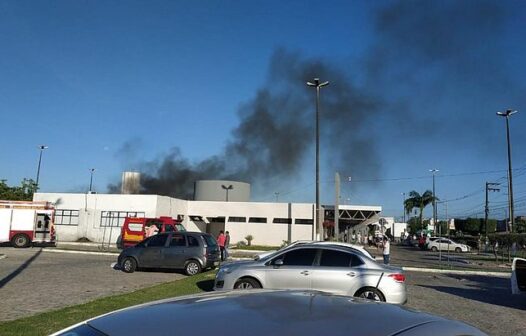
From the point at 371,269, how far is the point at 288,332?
9.81 m

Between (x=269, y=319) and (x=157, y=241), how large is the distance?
18.5 metres

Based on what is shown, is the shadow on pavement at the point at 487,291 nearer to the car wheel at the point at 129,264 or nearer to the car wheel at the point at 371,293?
the car wheel at the point at 371,293

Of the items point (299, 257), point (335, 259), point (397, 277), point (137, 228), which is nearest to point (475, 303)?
point (397, 277)

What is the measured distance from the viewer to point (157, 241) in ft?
66.3

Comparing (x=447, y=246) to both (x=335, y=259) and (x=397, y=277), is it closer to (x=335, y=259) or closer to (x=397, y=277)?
(x=397, y=277)

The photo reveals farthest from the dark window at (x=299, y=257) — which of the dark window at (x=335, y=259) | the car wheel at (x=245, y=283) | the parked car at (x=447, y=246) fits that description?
the parked car at (x=447, y=246)

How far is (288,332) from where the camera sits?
2.18 meters

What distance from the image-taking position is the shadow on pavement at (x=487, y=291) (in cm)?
1538

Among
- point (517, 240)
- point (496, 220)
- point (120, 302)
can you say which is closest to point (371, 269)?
point (120, 302)

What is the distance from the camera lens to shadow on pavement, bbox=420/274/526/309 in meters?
15.4

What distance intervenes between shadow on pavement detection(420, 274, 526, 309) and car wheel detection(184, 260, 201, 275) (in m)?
8.38

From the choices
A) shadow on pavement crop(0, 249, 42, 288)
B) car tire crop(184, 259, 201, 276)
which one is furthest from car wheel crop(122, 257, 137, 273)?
shadow on pavement crop(0, 249, 42, 288)

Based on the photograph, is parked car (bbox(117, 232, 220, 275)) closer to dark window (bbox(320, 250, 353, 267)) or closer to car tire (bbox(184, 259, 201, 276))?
car tire (bbox(184, 259, 201, 276))

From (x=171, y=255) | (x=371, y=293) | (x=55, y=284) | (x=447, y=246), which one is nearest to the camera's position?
(x=371, y=293)
